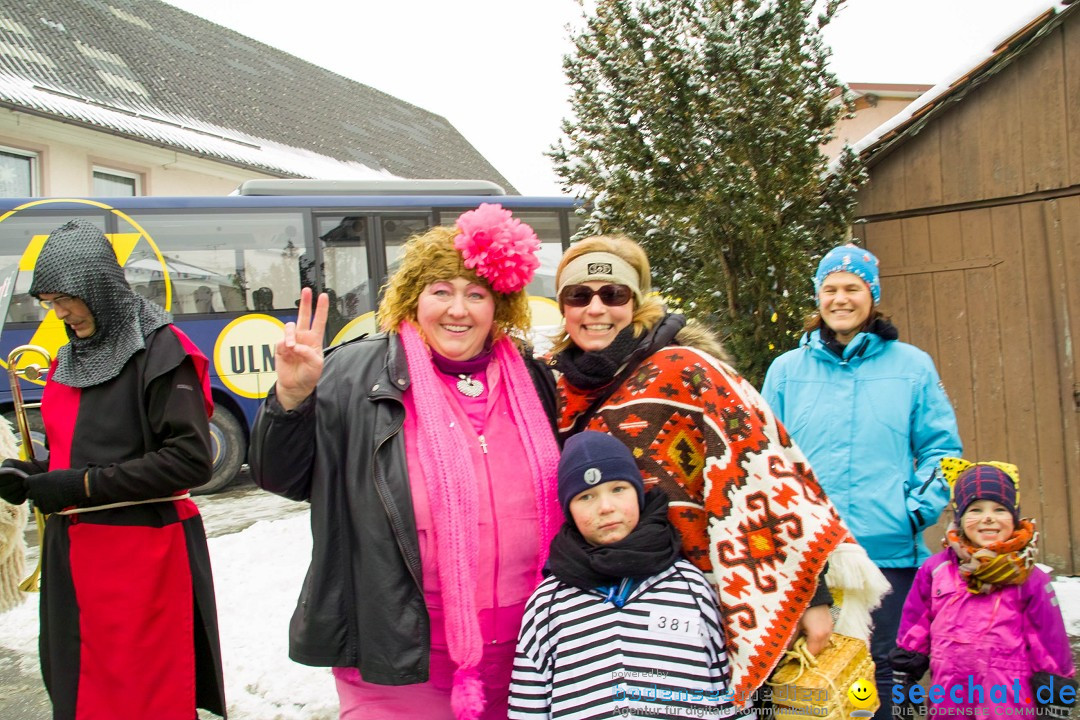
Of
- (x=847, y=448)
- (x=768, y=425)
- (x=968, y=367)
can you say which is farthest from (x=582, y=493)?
(x=968, y=367)

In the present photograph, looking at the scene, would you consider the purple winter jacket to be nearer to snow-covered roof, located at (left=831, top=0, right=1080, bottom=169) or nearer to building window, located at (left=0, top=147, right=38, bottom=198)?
snow-covered roof, located at (left=831, top=0, right=1080, bottom=169)

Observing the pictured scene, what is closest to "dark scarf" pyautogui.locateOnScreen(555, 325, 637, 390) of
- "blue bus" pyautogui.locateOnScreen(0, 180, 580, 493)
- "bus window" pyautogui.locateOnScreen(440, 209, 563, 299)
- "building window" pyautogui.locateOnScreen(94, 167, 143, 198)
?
"blue bus" pyautogui.locateOnScreen(0, 180, 580, 493)

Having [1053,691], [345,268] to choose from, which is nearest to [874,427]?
[1053,691]

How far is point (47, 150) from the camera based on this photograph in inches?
529

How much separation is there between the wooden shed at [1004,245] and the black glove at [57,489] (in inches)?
173

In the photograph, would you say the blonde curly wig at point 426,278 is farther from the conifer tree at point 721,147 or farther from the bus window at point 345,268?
the bus window at point 345,268

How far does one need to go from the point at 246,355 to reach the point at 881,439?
7.77 m

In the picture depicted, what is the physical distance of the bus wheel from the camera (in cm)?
880

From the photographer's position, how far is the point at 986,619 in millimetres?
2516

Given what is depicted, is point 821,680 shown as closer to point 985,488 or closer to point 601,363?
point 601,363

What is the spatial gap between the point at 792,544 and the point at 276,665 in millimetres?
3048

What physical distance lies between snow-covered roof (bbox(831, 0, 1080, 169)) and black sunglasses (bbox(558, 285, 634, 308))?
3199mm

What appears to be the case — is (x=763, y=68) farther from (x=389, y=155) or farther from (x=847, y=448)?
(x=389, y=155)

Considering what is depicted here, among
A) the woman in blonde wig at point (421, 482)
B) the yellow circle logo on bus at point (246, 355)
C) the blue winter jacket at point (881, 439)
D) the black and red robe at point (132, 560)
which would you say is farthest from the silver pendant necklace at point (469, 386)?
the yellow circle logo on bus at point (246, 355)
